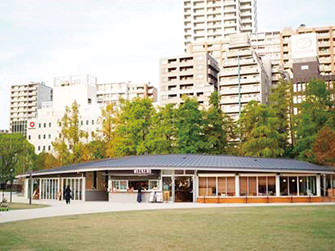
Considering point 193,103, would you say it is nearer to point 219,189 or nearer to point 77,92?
point 219,189

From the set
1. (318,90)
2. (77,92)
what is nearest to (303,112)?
(318,90)

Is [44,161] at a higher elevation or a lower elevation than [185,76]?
lower

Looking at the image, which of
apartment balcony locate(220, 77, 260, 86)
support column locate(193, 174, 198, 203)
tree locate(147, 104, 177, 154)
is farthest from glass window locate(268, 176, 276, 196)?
apartment balcony locate(220, 77, 260, 86)

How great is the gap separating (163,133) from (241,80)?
47446mm

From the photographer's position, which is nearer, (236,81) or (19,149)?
(19,149)

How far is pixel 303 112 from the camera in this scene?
57.9 meters

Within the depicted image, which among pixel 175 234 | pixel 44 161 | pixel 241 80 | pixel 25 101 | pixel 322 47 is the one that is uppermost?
pixel 322 47

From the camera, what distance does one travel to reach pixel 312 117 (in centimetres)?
5703

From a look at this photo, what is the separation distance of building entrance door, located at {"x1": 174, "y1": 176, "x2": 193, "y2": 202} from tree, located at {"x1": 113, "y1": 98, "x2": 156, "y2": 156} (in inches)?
585

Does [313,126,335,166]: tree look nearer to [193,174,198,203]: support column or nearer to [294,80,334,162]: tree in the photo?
[294,80,334,162]: tree

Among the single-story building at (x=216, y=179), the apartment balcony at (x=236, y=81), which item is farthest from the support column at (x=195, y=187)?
the apartment balcony at (x=236, y=81)

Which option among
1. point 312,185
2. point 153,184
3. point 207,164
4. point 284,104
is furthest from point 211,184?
point 284,104

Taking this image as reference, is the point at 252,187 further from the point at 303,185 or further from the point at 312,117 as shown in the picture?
the point at 312,117

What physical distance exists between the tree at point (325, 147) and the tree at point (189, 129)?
13788mm
